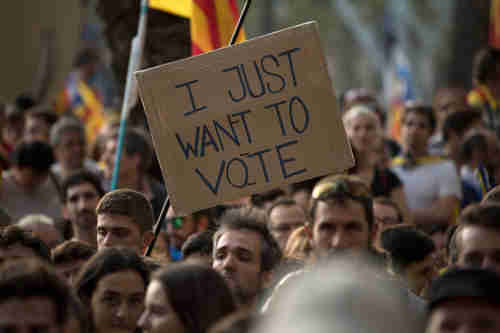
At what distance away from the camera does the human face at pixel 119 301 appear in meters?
4.91

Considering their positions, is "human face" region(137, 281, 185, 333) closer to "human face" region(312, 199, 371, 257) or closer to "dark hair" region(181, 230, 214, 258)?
"human face" region(312, 199, 371, 257)

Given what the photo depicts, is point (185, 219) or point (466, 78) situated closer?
point (185, 219)

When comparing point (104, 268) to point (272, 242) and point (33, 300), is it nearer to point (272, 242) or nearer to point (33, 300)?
point (33, 300)

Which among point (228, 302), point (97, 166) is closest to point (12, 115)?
point (97, 166)

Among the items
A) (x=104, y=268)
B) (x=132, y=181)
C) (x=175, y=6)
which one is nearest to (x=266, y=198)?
(x=132, y=181)

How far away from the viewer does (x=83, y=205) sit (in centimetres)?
776

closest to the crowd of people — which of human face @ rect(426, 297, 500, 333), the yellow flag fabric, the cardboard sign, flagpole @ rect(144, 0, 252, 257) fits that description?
human face @ rect(426, 297, 500, 333)

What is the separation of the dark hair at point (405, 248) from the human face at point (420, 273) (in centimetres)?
2

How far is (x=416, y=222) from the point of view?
8.65m

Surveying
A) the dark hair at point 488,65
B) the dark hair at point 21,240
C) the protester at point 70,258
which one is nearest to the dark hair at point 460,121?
the dark hair at point 488,65

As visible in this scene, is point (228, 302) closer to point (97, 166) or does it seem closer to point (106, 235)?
point (106, 235)

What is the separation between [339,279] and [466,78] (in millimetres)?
21240

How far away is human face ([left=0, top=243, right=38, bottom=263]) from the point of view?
215 inches

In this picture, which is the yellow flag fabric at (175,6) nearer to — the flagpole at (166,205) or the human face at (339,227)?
the flagpole at (166,205)
